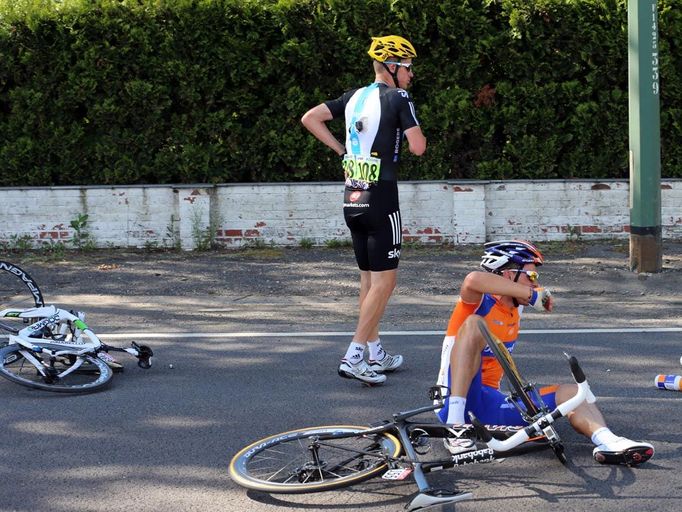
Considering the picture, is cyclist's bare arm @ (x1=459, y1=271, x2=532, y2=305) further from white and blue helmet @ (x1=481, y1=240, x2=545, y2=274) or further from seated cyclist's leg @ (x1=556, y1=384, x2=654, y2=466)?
seated cyclist's leg @ (x1=556, y1=384, x2=654, y2=466)

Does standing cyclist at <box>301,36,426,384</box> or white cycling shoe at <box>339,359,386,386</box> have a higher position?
standing cyclist at <box>301,36,426,384</box>

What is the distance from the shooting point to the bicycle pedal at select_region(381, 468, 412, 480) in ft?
15.6

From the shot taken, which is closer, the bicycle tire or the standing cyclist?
the bicycle tire

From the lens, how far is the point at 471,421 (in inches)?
205

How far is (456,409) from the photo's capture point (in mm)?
5207

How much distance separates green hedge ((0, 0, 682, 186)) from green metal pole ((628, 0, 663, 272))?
6.10ft

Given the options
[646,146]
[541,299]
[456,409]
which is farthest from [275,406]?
[646,146]

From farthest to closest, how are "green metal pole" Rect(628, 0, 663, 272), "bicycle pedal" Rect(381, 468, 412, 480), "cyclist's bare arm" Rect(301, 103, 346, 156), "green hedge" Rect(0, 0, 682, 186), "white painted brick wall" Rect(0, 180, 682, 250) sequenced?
1. "green hedge" Rect(0, 0, 682, 186)
2. "white painted brick wall" Rect(0, 180, 682, 250)
3. "green metal pole" Rect(628, 0, 663, 272)
4. "cyclist's bare arm" Rect(301, 103, 346, 156)
5. "bicycle pedal" Rect(381, 468, 412, 480)

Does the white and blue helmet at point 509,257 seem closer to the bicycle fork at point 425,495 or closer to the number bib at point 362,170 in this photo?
the bicycle fork at point 425,495

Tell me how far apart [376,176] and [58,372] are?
2.55m

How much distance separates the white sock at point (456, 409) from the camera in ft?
17.0

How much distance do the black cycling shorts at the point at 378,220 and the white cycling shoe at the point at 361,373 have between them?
2.28 ft

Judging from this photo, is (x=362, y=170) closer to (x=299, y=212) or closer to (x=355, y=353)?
(x=355, y=353)

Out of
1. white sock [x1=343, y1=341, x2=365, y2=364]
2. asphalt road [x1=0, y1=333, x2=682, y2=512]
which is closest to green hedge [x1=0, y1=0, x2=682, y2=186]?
asphalt road [x1=0, y1=333, x2=682, y2=512]
